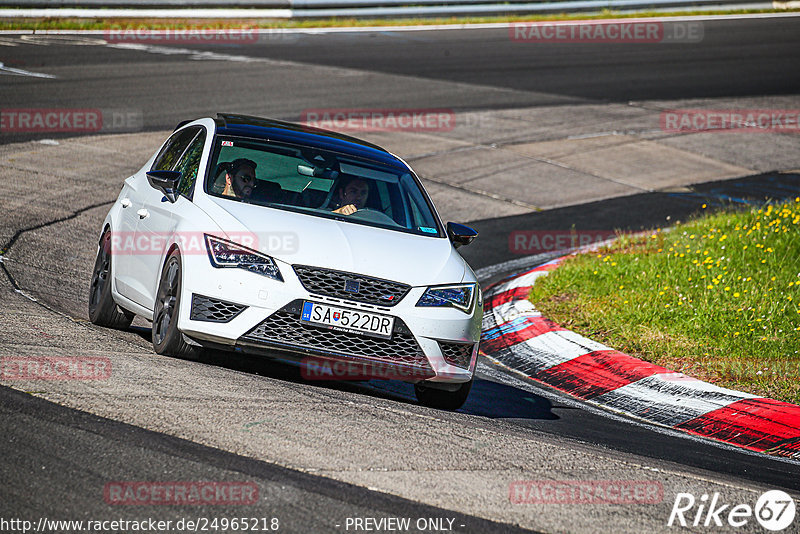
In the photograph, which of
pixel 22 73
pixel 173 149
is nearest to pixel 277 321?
pixel 173 149

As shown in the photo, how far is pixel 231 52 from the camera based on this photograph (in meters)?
23.4

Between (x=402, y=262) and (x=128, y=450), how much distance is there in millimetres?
2377

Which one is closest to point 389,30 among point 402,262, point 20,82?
point 20,82

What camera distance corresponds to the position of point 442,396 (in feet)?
23.0

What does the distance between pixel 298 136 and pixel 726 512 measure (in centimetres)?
415

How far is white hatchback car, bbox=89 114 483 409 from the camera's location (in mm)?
6230

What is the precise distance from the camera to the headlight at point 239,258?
6.24m

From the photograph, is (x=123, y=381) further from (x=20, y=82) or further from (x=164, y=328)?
(x=20, y=82)

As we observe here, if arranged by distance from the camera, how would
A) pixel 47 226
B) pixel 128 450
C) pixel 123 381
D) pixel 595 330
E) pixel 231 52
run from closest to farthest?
pixel 128 450, pixel 123 381, pixel 595 330, pixel 47 226, pixel 231 52

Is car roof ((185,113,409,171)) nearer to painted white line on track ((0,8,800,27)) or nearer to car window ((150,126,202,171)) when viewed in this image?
car window ((150,126,202,171))
